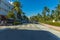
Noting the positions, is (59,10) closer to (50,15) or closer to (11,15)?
(50,15)

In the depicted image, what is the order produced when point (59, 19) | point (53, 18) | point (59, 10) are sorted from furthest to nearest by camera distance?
point (53, 18) → point (59, 19) → point (59, 10)

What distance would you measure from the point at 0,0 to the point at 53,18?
69.5m

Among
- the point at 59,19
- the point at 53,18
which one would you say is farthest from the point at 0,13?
the point at 53,18

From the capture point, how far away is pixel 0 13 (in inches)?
2699

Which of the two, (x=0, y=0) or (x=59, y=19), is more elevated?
(x=0, y=0)

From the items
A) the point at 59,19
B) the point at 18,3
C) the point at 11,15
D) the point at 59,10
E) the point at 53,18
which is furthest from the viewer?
the point at 53,18

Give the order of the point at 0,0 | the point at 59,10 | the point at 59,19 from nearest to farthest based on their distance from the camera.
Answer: the point at 0,0, the point at 59,10, the point at 59,19

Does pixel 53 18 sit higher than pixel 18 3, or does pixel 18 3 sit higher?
pixel 18 3

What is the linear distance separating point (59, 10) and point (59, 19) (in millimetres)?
10926

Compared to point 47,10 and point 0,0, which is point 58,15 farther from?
point 0,0

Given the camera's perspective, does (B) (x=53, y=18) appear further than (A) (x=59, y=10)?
Yes

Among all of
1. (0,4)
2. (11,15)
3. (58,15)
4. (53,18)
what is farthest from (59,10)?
(0,4)

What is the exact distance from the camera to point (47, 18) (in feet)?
440

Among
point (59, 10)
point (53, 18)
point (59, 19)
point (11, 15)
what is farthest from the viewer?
point (53, 18)
